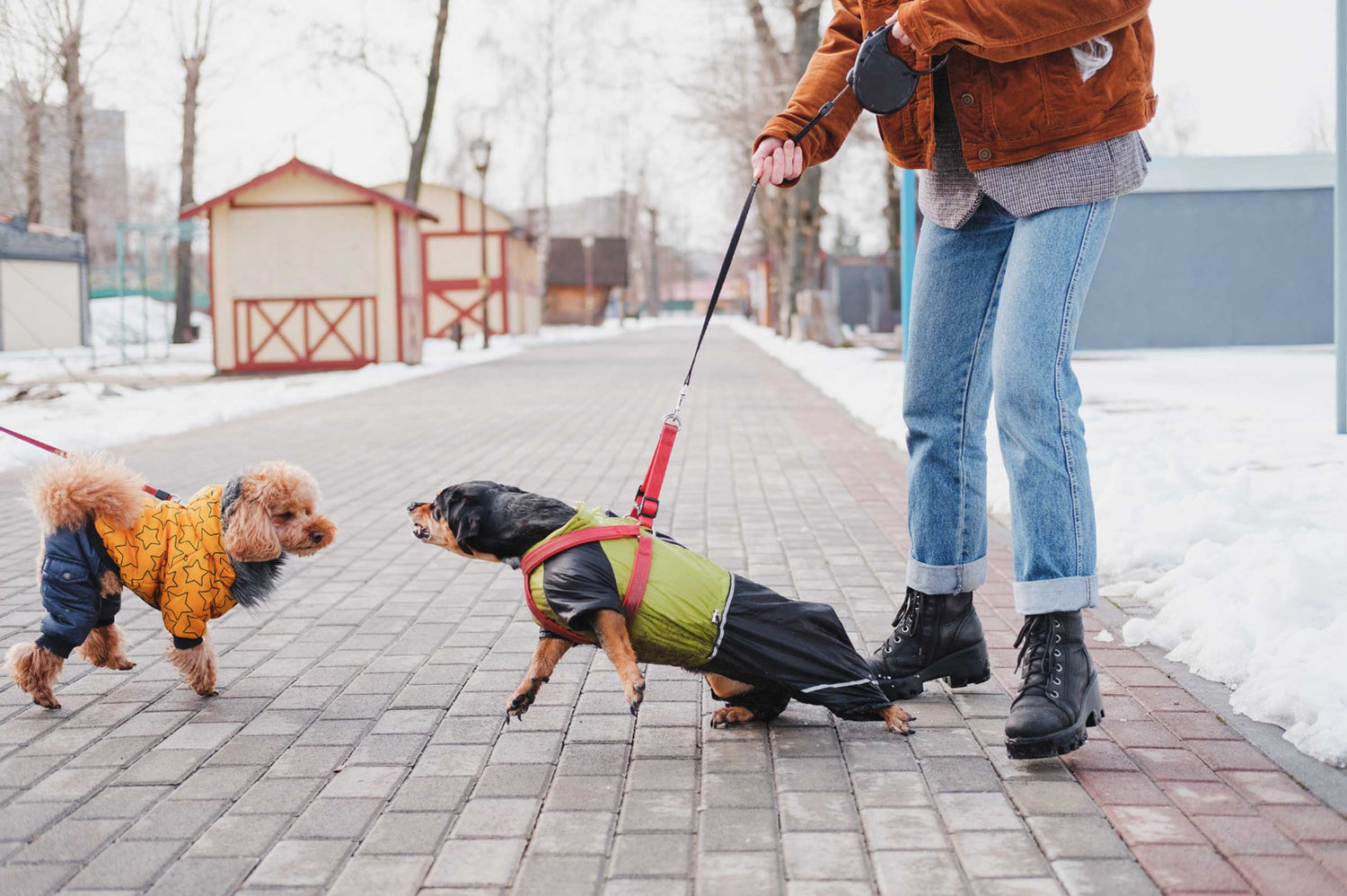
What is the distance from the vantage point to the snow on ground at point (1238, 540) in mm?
3451

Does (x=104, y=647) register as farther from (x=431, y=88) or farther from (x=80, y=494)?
(x=431, y=88)

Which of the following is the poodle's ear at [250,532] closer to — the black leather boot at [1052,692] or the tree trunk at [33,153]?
the black leather boot at [1052,692]

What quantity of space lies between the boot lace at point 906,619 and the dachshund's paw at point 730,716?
0.48 m

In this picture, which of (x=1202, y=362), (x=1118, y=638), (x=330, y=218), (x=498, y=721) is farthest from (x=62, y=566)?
(x=330, y=218)

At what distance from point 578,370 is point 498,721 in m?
20.2

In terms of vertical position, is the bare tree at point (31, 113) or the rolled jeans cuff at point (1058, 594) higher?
the bare tree at point (31, 113)

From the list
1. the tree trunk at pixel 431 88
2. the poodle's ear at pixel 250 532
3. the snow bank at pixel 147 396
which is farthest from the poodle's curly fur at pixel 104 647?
the tree trunk at pixel 431 88

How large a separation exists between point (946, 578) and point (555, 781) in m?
1.23

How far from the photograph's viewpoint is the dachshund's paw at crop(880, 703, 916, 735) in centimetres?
339

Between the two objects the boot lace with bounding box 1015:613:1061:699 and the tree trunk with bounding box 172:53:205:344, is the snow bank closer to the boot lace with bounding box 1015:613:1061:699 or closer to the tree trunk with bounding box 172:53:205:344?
the tree trunk with bounding box 172:53:205:344

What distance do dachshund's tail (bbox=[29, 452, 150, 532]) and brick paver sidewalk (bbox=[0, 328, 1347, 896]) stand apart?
56 centimetres

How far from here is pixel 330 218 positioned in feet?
81.7

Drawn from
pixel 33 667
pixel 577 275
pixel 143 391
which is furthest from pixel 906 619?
pixel 577 275

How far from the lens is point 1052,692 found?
312 centimetres
